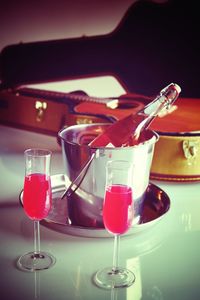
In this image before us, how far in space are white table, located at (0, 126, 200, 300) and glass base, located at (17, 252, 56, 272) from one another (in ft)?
0.04

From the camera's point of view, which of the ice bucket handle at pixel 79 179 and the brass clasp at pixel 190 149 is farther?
the brass clasp at pixel 190 149

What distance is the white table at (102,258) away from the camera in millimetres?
847

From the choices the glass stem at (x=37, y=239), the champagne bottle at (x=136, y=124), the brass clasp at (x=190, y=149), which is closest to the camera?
the glass stem at (x=37, y=239)

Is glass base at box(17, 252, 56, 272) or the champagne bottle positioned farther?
the champagne bottle

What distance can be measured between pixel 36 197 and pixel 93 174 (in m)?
0.14

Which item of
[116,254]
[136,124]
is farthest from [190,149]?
[116,254]

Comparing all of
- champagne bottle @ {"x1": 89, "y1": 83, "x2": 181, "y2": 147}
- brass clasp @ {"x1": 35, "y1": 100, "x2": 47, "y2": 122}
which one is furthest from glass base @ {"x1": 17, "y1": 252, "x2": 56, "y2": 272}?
brass clasp @ {"x1": 35, "y1": 100, "x2": 47, "y2": 122}

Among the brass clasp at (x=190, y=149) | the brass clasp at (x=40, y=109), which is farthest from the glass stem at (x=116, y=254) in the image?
the brass clasp at (x=40, y=109)

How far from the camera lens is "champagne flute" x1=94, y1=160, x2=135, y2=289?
870 millimetres

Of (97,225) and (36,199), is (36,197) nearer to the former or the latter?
(36,199)

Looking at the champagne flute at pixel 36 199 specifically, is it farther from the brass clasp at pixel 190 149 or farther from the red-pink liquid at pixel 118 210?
the brass clasp at pixel 190 149

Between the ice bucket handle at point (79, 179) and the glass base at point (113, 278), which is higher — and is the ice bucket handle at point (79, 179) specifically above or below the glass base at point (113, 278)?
above

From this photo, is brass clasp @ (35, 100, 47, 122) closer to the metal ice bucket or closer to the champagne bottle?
the champagne bottle

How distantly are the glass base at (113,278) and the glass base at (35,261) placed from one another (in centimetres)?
10
